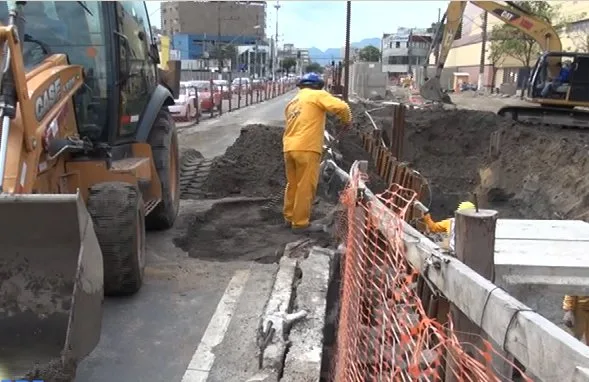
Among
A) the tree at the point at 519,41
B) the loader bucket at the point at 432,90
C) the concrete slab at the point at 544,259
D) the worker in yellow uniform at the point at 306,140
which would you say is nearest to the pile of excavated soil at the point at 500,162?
the loader bucket at the point at 432,90

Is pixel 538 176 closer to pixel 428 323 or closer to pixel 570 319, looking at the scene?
pixel 570 319

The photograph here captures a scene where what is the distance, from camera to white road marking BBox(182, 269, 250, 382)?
152 inches

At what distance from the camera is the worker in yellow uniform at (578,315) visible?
3.94 meters

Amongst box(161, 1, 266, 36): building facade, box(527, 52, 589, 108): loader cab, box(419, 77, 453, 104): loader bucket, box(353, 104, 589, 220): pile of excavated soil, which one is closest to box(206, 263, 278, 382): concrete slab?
box(353, 104, 589, 220): pile of excavated soil

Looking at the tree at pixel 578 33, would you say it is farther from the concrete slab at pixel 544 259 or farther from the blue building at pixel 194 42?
the concrete slab at pixel 544 259

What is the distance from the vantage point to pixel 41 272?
358 cm

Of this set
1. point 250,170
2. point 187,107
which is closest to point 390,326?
point 250,170

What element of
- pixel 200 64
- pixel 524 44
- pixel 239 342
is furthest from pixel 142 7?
pixel 200 64

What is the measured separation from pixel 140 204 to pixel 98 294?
1.68m

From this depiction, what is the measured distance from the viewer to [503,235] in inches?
142

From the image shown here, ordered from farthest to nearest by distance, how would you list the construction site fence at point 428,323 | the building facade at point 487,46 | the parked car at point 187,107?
the building facade at point 487,46
the parked car at point 187,107
the construction site fence at point 428,323

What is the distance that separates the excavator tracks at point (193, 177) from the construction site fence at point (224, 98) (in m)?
11.7

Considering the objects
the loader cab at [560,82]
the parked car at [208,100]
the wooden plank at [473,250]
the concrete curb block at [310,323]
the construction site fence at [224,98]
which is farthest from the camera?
the parked car at [208,100]

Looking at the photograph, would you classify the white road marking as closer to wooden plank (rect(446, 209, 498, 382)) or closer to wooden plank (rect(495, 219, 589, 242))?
wooden plank (rect(495, 219, 589, 242))
